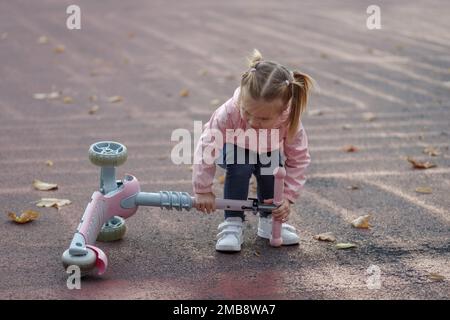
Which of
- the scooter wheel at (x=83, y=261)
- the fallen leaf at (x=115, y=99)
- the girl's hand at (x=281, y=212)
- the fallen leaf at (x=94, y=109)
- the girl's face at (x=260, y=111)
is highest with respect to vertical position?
the girl's face at (x=260, y=111)

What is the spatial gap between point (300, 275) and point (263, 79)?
3.02 ft

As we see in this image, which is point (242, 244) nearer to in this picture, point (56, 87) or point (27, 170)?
point (27, 170)

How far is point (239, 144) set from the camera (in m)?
3.87

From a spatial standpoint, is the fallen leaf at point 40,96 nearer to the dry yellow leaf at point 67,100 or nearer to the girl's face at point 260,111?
the dry yellow leaf at point 67,100

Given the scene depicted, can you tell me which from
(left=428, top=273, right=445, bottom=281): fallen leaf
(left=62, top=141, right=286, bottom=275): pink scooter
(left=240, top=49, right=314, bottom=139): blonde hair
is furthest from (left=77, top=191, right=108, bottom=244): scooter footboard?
(left=428, top=273, right=445, bottom=281): fallen leaf

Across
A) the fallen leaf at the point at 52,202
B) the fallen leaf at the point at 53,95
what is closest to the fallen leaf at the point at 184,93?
the fallen leaf at the point at 53,95

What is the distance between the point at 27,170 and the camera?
5059mm

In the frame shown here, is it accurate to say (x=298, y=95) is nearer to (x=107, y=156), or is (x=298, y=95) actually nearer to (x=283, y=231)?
(x=283, y=231)

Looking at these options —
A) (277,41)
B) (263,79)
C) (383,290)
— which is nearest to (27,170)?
(263,79)

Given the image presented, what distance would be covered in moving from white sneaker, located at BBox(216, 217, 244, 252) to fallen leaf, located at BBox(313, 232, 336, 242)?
402mm

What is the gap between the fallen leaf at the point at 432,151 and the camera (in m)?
5.34

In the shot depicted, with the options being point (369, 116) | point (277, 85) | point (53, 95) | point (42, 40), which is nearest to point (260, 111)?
point (277, 85)

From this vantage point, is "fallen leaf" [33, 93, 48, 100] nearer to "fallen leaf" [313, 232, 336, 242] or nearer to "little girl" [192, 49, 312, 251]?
"little girl" [192, 49, 312, 251]

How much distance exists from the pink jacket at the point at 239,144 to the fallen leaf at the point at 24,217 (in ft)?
3.27
